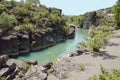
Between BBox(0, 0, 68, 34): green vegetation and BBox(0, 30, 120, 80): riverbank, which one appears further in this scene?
BBox(0, 0, 68, 34): green vegetation

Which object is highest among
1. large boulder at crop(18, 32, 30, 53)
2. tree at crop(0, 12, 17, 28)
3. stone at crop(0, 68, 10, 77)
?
tree at crop(0, 12, 17, 28)

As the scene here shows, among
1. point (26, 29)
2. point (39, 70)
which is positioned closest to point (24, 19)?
point (26, 29)

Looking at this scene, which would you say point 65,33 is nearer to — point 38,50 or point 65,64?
point 38,50

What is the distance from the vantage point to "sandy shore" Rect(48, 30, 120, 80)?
666 inches

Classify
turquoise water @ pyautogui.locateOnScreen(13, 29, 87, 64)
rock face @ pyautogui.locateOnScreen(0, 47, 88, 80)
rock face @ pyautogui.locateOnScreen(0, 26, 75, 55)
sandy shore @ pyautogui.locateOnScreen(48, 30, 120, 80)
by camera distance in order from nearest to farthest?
1. rock face @ pyautogui.locateOnScreen(0, 47, 88, 80)
2. sandy shore @ pyautogui.locateOnScreen(48, 30, 120, 80)
3. turquoise water @ pyautogui.locateOnScreen(13, 29, 87, 64)
4. rock face @ pyautogui.locateOnScreen(0, 26, 75, 55)

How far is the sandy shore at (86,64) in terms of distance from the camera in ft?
55.5

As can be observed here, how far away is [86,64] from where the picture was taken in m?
19.5

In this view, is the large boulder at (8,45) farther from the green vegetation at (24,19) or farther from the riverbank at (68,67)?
the riverbank at (68,67)

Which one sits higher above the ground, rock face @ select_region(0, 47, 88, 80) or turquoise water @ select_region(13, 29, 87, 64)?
rock face @ select_region(0, 47, 88, 80)

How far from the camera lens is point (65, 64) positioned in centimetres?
1914

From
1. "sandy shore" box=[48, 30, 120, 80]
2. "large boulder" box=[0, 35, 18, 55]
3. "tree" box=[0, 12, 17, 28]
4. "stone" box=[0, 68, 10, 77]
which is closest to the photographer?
"sandy shore" box=[48, 30, 120, 80]

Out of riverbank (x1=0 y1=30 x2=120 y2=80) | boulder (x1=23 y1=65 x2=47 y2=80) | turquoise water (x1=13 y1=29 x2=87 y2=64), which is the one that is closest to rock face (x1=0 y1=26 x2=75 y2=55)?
turquoise water (x1=13 y1=29 x2=87 y2=64)

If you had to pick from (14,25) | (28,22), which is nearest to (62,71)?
(14,25)

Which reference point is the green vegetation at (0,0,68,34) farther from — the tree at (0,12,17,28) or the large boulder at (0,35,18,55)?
the large boulder at (0,35,18,55)
